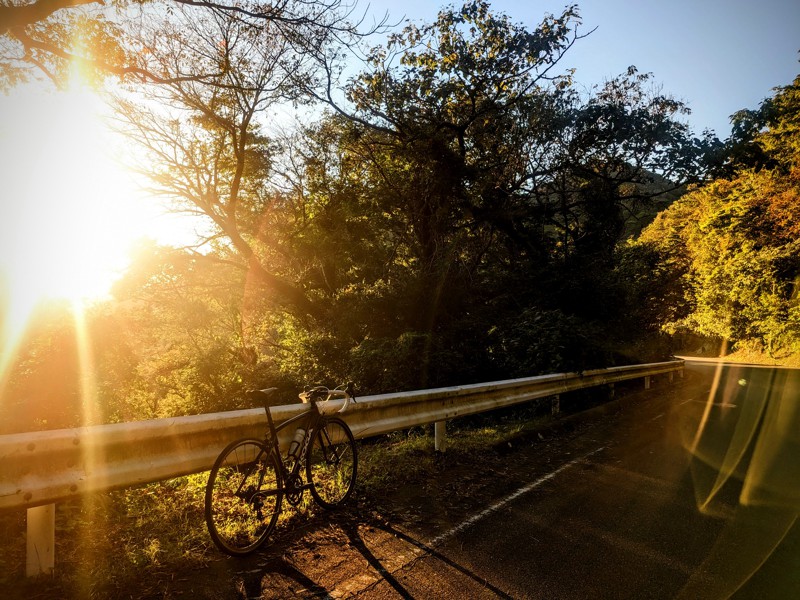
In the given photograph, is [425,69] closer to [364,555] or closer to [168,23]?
[168,23]

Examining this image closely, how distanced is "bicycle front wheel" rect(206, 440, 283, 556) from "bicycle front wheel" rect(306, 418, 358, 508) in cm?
54

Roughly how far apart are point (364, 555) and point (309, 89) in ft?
51.2

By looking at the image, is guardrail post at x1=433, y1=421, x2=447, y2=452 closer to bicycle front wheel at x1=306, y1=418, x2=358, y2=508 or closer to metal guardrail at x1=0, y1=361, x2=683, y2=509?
metal guardrail at x1=0, y1=361, x2=683, y2=509

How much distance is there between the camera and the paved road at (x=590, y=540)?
2.91m

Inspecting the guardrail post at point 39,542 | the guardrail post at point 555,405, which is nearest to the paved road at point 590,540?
the guardrail post at point 39,542

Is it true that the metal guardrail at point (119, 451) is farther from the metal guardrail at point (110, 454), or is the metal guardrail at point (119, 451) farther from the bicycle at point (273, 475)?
the bicycle at point (273, 475)

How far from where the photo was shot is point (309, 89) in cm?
1576

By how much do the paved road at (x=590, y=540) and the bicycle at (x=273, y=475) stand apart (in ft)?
1.26

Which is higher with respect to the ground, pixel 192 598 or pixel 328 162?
pixel 328 162

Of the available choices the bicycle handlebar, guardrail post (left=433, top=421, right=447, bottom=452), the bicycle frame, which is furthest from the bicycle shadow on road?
guardrail post (left=433, top=421, right=447, bottom=452)

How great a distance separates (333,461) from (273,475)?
2.55 feet

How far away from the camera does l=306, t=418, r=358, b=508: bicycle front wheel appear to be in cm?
433

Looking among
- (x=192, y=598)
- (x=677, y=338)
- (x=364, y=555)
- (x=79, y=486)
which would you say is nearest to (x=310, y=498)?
(x=364, y=555)

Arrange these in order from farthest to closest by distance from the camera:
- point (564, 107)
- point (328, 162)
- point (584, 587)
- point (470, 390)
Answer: point (328, 162)
point (564, 107)
point (470, 390)
point (584, 587)
